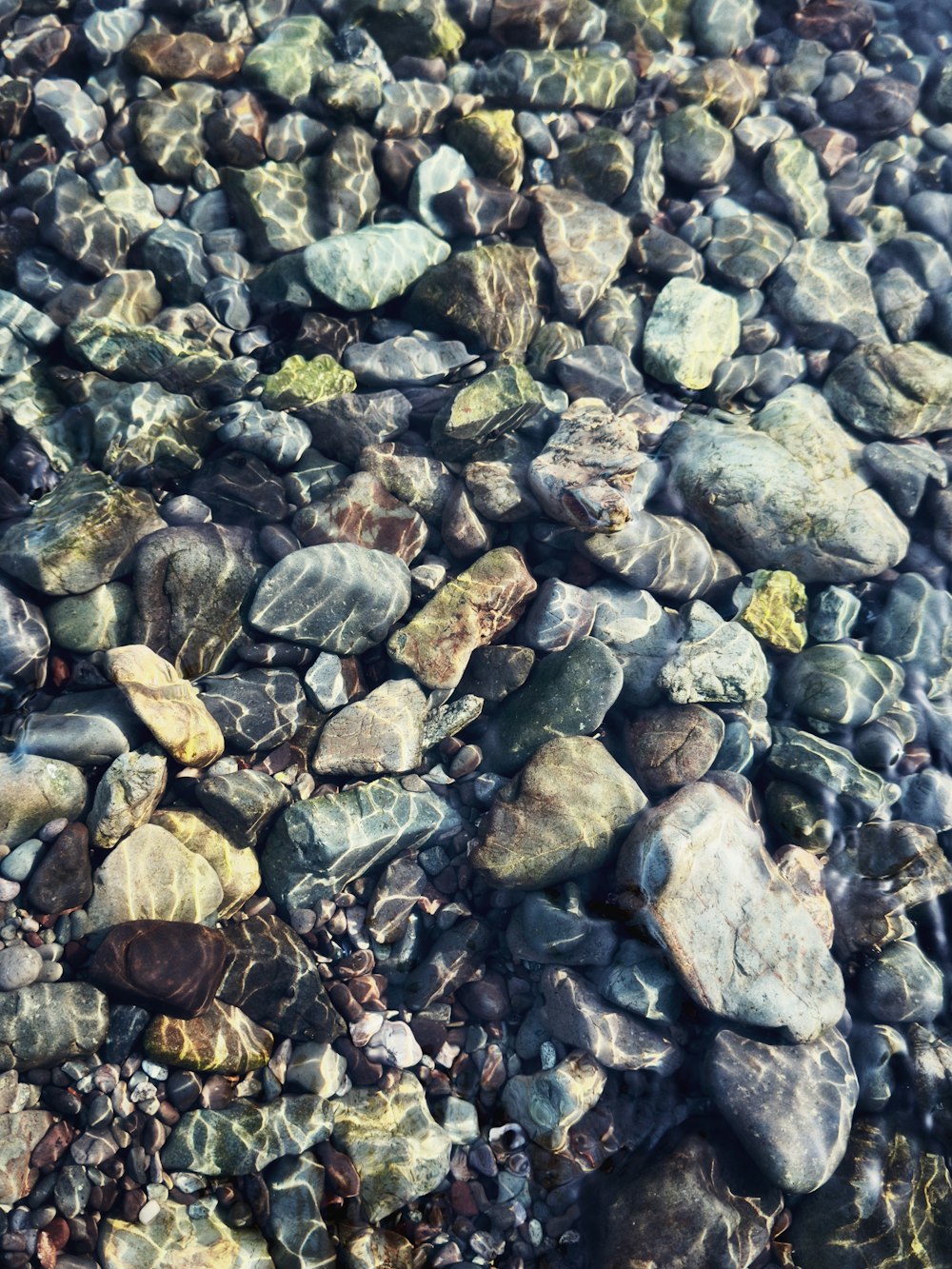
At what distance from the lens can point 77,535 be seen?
4844mm

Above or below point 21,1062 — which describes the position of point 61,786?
above

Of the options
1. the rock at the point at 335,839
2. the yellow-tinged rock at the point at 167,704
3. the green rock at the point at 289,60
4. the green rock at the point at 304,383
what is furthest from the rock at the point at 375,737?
the green rock at the point at 289,60

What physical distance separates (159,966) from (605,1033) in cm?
231

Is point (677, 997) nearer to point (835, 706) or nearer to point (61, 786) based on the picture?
point (835, 706)

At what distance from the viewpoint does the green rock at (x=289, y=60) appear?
20.8ft

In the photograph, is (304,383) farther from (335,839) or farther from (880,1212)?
(880,1212)

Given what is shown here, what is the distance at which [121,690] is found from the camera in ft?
14.7

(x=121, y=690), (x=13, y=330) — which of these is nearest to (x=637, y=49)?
(x=13, y=330)

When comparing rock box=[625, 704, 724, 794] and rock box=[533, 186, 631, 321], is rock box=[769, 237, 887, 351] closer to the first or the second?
rock box=[533, 186, 631, 321]

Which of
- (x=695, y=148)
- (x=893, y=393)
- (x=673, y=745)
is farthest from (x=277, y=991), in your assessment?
(x=695, y=148)

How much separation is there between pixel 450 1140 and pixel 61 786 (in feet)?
8.98

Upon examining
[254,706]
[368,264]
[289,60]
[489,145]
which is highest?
[289,60]

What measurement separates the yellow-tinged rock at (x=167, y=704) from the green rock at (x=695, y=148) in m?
5.72

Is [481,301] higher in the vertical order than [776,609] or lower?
higher
